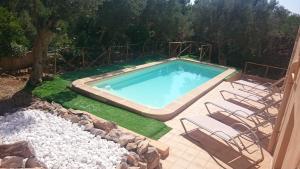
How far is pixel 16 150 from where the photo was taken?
16.3 feet

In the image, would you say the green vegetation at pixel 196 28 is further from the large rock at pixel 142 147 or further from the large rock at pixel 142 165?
the large rock at pixel 142 165

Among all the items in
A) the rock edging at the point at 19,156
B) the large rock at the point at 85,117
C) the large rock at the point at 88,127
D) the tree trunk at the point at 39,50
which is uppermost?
the tree trunk at the point at 39,50

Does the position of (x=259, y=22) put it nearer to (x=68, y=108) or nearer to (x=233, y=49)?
(x=233, y=49)

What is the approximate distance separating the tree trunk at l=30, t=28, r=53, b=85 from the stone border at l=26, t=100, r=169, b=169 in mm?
2630

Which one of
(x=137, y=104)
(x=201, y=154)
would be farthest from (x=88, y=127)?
(x=201, y=154)

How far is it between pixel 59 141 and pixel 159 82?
854 centimetres

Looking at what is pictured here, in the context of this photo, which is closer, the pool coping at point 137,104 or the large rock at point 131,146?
the large rock at point 131,146

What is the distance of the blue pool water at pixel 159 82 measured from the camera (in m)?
11.6

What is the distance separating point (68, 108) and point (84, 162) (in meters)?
3.42

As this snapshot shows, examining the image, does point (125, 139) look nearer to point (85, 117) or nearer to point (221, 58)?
point (85, 117)

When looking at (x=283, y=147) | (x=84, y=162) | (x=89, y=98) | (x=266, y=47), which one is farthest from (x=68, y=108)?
(x=266, y=47)

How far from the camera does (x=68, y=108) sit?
28.1 feet

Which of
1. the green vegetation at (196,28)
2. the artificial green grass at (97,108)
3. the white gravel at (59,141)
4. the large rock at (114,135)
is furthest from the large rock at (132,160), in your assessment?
the green vegetation at (196,28)

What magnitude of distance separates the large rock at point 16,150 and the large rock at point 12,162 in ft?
0.90
